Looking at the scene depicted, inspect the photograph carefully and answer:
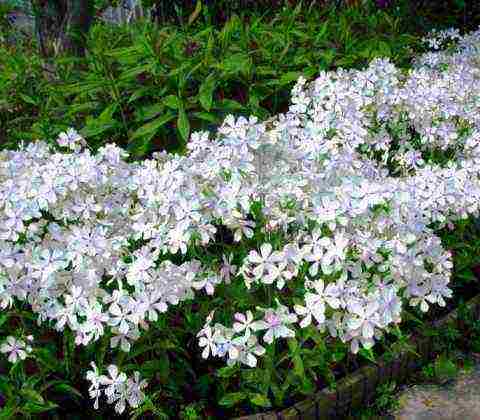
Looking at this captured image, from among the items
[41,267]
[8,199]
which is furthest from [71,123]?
[41,267]

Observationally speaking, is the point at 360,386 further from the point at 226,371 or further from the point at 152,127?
the point at 152,127

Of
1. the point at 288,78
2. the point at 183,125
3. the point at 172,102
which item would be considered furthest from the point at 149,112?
the point at 288,78

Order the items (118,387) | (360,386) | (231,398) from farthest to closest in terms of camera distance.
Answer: (360,386) → (231,398) → (118,387)

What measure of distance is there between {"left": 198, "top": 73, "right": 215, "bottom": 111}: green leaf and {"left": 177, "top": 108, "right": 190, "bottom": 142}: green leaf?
116mm

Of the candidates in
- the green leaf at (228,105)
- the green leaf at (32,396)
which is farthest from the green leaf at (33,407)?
the green leaf at (228,105)

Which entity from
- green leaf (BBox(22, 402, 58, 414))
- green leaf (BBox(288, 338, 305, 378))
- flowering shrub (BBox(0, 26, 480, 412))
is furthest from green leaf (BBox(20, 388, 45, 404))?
green leaf (BBox(288, 338, 305, 378))

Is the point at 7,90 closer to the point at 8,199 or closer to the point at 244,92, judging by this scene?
the point at 244,92

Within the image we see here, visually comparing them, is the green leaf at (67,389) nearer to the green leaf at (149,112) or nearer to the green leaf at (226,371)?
the green leaf at (226,371)

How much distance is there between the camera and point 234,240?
257 cm

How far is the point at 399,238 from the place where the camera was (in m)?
2.27

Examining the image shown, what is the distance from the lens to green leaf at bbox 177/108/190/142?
369 cm

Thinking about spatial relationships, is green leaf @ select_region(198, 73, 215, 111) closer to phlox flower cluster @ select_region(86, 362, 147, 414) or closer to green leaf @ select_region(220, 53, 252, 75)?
green leaf @ select_region(220, 53, 252, 75)

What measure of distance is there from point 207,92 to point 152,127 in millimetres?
367

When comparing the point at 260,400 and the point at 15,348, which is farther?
the point at 260,400
